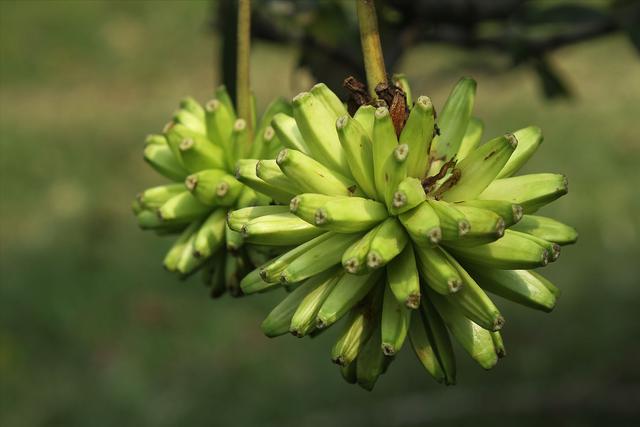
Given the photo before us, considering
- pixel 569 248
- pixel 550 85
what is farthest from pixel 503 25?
pixel 569 248

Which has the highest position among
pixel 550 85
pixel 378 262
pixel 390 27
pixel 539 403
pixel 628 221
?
pixel 390 27

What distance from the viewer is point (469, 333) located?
3.71 feet

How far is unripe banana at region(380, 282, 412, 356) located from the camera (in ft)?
3.60

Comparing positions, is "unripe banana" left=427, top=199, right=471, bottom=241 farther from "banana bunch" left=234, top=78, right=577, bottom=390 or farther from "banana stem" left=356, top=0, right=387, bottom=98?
"banana stem" left=356, top=0, right=387, bottom=98

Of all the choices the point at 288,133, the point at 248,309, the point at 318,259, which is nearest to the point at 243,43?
the point at 288,133

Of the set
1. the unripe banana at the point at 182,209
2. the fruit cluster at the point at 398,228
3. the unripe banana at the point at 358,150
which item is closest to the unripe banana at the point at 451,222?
the fruit cluster at the point at 398,228

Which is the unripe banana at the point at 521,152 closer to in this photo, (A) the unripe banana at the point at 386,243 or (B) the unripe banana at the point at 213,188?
(A) the unripe banana at the point at 386,243

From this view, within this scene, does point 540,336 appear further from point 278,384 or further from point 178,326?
point 178,326

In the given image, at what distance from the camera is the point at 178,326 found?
4.08 m

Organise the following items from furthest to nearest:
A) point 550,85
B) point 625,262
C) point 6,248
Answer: point 6,248 < point 625,262 < point 550,85

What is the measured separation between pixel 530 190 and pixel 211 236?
1.77 feet

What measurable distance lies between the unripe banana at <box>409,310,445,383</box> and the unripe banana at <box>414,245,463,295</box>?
96 millimetres

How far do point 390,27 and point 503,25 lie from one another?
0.32 metres

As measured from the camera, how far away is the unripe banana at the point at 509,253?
105 centimetres
